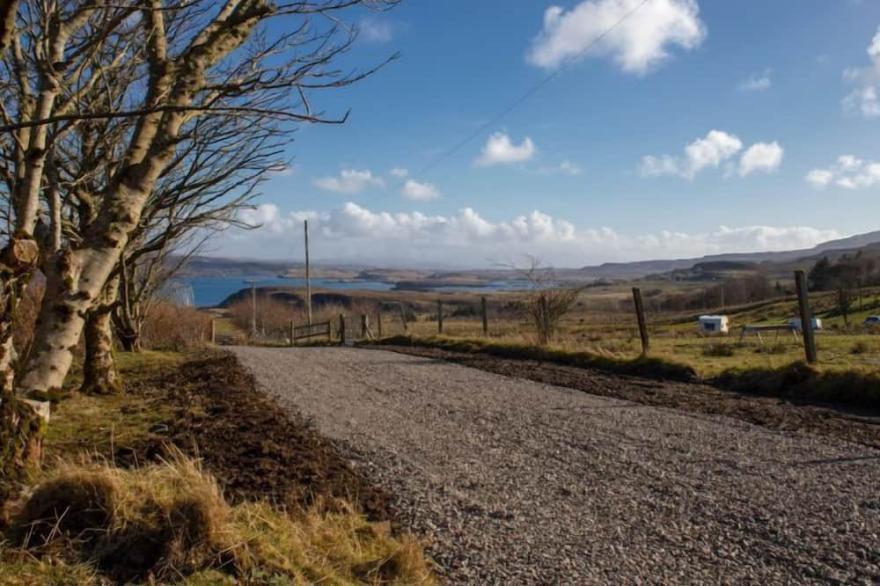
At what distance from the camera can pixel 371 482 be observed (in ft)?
16.4

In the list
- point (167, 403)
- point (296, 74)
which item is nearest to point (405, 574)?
point (296, 74)

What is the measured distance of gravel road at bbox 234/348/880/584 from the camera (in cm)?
350

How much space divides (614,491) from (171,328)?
25.2 metres

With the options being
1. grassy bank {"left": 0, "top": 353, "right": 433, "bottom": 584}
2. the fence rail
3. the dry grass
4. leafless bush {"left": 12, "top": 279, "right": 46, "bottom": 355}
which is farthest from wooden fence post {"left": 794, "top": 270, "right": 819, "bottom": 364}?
the fence rail

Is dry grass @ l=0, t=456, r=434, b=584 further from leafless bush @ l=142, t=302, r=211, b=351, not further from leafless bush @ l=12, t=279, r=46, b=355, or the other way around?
leafless bush @ l=142, t=302, r=211, b=351

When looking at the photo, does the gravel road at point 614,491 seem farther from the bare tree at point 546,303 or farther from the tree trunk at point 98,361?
the bare tree at point 546,303

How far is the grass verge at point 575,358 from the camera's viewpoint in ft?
37.0

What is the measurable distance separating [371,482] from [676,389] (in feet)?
20.6

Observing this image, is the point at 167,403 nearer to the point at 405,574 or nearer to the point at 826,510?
the point at 405,574

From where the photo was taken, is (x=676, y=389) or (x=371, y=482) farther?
(x=676, y=389)

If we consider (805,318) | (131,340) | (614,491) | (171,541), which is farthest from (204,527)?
(131,340)

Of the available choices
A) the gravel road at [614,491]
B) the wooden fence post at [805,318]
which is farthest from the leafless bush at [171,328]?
the wooden fence post at [805,318]

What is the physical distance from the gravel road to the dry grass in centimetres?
58

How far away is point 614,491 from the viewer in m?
4.71
